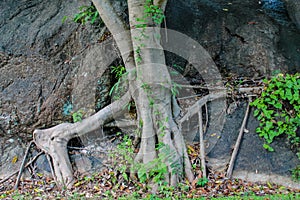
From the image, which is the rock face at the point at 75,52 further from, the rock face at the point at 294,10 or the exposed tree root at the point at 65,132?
the exposed tree root at the point at 65,132

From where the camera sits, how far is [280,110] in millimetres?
5562

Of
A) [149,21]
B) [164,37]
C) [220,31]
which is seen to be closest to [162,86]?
[149,21]

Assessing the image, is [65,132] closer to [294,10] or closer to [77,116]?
[77,116]

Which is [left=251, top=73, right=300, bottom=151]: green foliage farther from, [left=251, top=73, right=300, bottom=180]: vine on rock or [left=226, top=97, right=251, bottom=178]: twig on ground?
[left=226, top=97, right=251, bottom=178]: twig on ground

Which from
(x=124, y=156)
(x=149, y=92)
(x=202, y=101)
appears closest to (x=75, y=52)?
(x=149, y=92)

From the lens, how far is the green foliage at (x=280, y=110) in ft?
17.8

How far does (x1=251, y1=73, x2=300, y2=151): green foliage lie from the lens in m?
5.42

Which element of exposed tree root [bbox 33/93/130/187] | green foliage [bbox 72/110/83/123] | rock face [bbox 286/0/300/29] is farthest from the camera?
rock face [bbox 286/0/300/29]

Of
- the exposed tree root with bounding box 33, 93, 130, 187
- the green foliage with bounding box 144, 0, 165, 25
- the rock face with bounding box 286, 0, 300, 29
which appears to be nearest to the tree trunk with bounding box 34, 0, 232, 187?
the green foliage with bounding box 144, 0, 165, 25

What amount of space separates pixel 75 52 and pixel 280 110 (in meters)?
4.04

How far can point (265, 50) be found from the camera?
22.6 feet

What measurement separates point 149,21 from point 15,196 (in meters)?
3.47

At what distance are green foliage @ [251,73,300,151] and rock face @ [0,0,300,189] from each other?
23.7 inches

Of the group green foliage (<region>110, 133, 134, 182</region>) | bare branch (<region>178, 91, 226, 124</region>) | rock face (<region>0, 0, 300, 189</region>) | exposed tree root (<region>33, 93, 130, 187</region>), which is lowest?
green foliage (<region>110, 133, 134, 182</region>)
